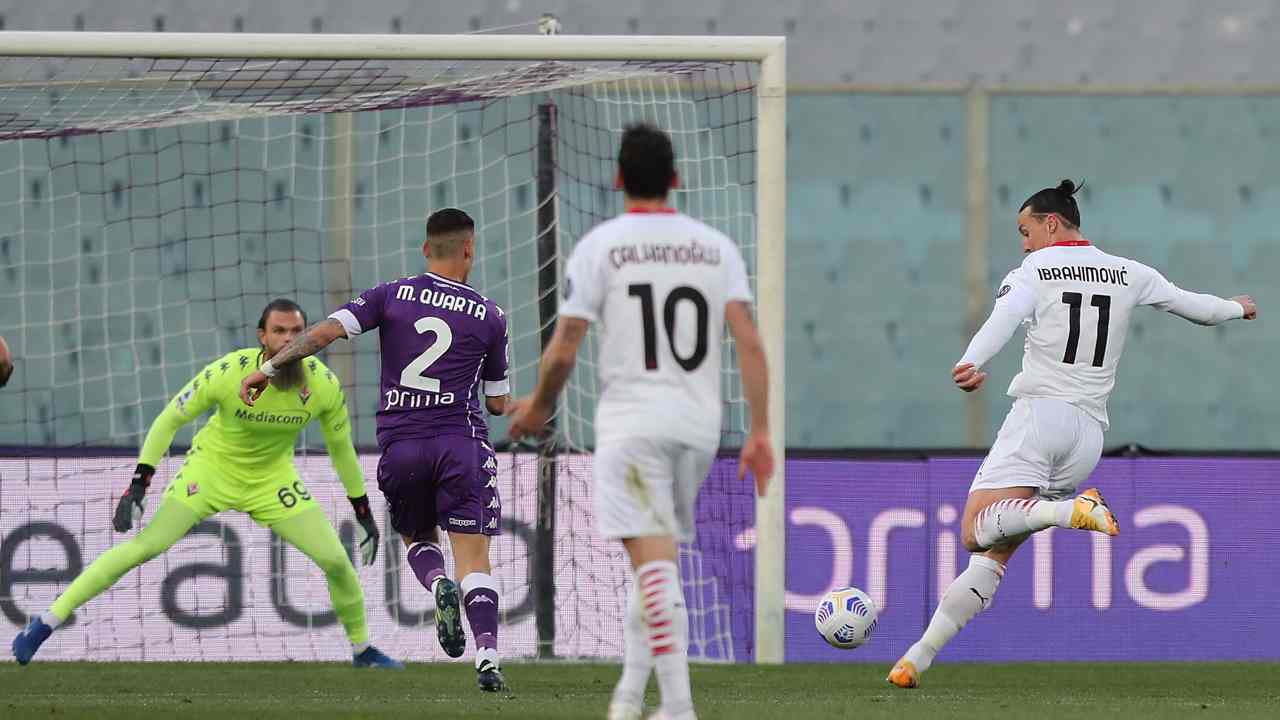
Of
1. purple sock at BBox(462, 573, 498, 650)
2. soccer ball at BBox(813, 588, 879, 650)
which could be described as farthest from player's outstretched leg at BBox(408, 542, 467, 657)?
soccer ball at BBox(813, 588, 879, 650)

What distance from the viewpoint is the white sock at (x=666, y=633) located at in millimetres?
5113

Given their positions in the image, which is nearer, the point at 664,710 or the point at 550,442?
the point at 664,710

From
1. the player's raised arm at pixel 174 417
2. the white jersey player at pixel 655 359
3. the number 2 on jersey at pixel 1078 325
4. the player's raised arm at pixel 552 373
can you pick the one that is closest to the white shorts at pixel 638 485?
the white jersey player at pixel 655 359

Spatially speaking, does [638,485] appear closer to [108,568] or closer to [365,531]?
[365,531]

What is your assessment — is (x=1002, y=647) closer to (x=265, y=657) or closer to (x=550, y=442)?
(x=550, y=442)

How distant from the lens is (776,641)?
9008mm

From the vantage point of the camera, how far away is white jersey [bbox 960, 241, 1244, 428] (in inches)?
285

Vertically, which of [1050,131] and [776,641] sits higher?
[1050,131]

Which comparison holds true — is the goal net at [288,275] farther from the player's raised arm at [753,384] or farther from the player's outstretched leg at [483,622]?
the player's raised arm at [753,384]

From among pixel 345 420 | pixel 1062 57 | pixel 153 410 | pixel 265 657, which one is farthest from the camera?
pixel 1062 57

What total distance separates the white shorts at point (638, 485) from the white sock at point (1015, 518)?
7.03 feet

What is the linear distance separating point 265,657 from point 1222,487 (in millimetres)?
5307

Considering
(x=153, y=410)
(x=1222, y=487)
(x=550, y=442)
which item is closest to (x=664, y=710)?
(x=550, y=442)

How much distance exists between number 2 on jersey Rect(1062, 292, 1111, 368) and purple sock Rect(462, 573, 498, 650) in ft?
7.95
